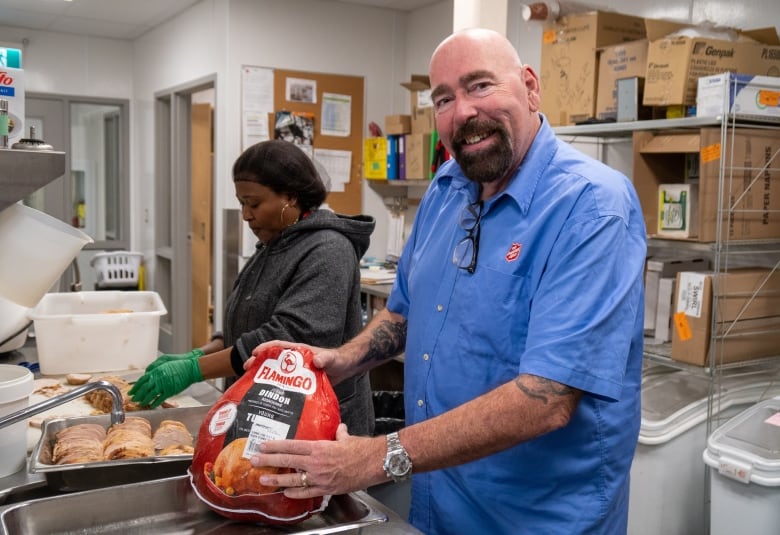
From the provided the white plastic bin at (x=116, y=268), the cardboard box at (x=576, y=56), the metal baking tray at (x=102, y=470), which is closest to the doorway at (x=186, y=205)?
the white plastic bin at (x=116, y=268)

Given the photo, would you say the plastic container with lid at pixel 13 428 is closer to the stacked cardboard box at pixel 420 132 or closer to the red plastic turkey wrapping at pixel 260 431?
the red plastic turkey wrapping at pixel 260 431

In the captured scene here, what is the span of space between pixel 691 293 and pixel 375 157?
Result: 8.48 feet

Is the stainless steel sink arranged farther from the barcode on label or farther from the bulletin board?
the bulletin board

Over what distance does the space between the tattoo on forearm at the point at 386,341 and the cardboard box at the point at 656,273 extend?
151cm

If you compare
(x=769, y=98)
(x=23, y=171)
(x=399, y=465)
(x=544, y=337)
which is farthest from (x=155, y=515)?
(x=769, y=98)

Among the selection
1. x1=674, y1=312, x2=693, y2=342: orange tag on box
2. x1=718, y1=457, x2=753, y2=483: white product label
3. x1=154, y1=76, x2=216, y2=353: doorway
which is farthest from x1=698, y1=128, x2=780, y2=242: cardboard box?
x1=154, y1=76, x2=216, y2=353: doorway

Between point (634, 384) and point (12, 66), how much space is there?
57.0 inches

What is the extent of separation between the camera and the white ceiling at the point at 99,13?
195 inches

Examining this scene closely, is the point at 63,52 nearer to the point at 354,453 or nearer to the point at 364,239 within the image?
the point at 364,239

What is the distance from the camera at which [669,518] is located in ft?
8.41

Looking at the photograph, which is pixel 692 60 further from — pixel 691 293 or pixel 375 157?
pixel 375 157

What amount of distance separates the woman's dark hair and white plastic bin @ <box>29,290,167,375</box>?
1.92 ft

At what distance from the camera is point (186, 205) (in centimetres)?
568

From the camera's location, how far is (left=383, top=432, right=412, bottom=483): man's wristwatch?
110 cm
